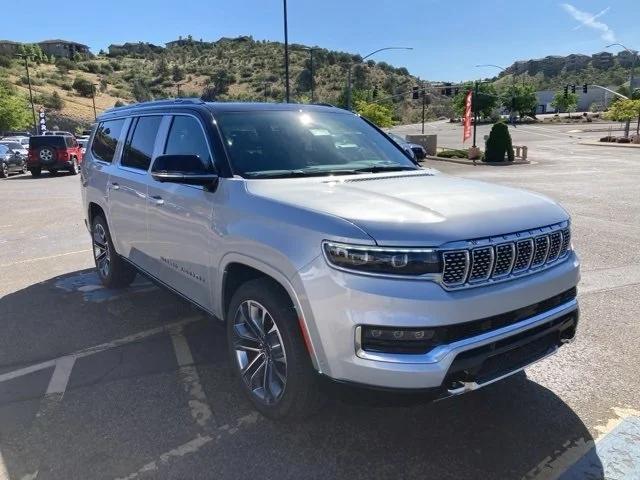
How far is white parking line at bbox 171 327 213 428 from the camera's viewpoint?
3.40m

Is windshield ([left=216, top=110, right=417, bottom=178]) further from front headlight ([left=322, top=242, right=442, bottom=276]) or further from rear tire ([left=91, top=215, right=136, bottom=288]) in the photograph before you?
rear tire ([left=91, top=215, right=136, bottom=288])

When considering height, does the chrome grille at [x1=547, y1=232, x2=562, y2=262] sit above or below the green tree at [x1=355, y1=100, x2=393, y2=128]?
below

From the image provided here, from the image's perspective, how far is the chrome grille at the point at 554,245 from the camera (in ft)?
10.3

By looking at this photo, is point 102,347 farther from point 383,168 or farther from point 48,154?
point 48,154

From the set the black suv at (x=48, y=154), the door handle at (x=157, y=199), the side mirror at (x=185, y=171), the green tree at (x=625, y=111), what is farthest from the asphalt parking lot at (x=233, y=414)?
the green tree at (x=625, y=111)

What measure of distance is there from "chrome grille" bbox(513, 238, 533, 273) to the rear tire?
162 inches

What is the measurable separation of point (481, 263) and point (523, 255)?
37 centimetres

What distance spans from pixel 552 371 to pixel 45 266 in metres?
6.39

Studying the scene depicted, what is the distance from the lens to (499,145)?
89.2 ft

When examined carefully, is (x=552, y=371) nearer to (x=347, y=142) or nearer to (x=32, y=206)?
(x=347, y=142)

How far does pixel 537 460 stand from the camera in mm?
2900

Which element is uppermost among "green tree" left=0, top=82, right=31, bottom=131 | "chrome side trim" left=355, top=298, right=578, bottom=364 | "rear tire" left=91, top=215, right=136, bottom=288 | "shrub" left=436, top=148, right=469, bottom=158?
"green tree" left=0, top=82, right=31, bottom=131

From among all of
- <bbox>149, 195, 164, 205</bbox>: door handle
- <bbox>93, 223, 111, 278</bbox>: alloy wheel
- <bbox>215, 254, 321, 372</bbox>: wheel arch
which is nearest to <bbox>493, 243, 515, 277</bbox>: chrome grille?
<bbox>215, 254, 321, 372</bbox>: wheel arch

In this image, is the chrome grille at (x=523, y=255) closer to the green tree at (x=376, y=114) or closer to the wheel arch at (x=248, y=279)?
the wheel arch at (x=248, y=279)
